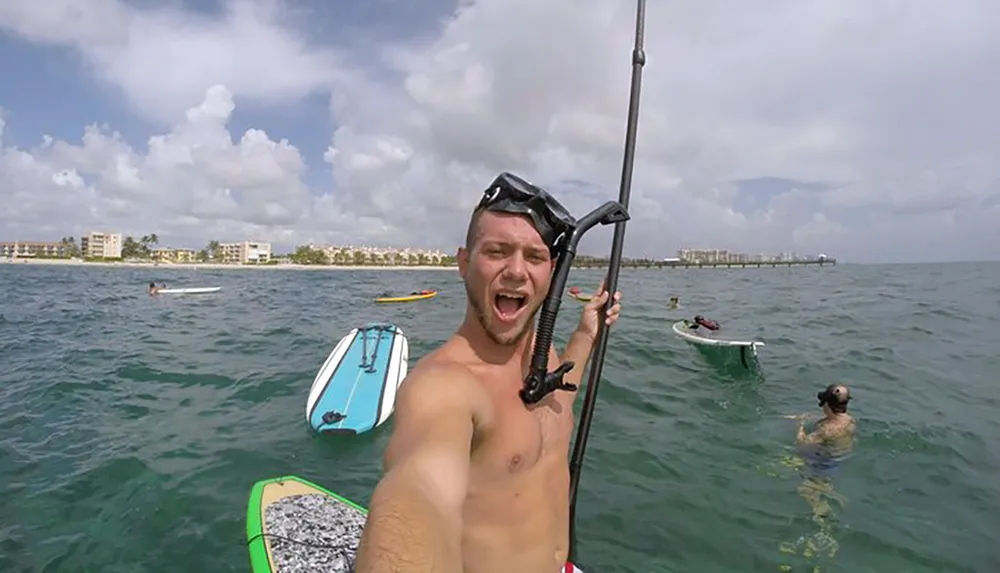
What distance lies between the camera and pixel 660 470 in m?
8.83

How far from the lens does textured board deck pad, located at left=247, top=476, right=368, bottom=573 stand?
4523 millimetres

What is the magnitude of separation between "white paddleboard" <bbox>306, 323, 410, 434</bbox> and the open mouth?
294 inches

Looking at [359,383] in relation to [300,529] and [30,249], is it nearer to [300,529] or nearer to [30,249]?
[300,529]

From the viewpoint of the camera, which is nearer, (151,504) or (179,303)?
(151,504)

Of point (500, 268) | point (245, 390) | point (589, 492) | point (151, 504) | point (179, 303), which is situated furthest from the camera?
point (179, 303)

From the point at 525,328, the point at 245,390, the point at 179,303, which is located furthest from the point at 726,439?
the point at 179,303

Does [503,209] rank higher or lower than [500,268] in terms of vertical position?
higher

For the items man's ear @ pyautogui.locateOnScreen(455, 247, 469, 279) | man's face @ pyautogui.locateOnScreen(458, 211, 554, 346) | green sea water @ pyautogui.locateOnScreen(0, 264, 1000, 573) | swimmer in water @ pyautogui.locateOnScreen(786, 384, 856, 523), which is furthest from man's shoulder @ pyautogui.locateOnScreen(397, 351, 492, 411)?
swimmer in water @ pyautogui.locateOnScreen(786, 384, 856, 523)

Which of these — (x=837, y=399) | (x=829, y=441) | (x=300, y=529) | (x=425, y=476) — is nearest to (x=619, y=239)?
(x=425, y=476)

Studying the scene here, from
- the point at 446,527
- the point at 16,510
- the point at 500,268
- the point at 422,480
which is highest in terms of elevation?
the point at 500,268

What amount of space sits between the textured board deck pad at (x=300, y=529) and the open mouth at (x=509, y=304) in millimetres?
3371

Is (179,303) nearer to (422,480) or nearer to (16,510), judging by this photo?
(16,510)

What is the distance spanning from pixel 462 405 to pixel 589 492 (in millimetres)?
6525

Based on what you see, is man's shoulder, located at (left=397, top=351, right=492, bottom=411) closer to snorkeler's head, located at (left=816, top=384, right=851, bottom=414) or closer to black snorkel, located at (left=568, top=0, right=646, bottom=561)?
black snorkel, located at (left=568, top=0, right=646, bottom=561)
